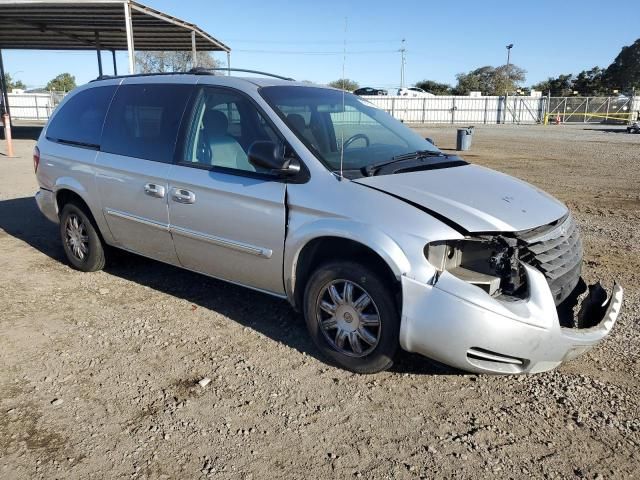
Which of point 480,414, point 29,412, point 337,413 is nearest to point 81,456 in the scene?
point 29,412

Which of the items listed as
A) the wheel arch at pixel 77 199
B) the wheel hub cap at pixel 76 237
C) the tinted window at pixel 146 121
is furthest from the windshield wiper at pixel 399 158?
the wheel hub cap at pixel 76 237

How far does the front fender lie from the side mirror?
384 millimetres

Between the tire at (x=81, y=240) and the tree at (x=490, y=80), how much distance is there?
7270 centimetres

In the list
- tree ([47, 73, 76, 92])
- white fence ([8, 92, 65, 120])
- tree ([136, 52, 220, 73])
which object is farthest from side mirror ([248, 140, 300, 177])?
tree ([47, 73, 76, 92])

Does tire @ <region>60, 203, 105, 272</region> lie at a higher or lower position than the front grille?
lower

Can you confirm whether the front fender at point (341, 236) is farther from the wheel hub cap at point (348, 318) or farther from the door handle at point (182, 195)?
the door handle at point (182, 195)

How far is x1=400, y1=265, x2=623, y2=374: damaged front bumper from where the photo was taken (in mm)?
2832

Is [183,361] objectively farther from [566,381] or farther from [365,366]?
[566,381]

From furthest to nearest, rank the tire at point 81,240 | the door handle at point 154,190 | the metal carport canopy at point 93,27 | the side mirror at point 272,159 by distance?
the metal carport canopy at point 93,27
the tire at point 81,240
the door handle at point 154,190
the side mirror at point 272,159

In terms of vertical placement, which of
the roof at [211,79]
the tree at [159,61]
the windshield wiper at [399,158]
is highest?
the tree at [159,61]

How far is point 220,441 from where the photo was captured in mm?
2752

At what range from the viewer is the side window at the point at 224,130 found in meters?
3.80

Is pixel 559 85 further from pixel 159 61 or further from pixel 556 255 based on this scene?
pixel 556 255

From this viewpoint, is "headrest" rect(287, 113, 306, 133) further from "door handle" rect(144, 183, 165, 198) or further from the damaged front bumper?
the damaged front bumper
